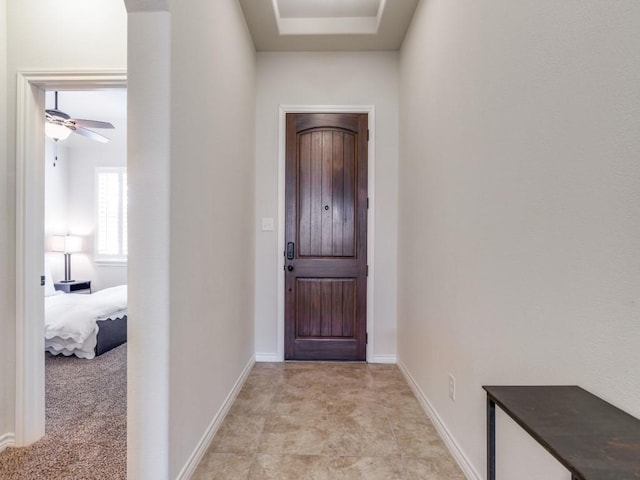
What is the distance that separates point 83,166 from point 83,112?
1141 mm

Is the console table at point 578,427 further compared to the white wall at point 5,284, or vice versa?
the white wall at point 5,284

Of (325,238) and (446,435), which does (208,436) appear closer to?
(446,435)

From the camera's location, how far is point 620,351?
2.69ft

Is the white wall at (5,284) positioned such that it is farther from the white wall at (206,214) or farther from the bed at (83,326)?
the bed at (83,326)

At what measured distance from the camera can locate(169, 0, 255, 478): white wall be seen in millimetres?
1424

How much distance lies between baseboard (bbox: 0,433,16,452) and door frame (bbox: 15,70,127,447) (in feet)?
0.09

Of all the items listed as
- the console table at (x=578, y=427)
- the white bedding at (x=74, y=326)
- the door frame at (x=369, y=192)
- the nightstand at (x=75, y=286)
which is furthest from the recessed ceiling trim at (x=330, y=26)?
the nightstand at (x=75, y=286)

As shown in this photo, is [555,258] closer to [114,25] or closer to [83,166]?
[114,25]

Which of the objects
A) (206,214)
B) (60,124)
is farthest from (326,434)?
(60,124)

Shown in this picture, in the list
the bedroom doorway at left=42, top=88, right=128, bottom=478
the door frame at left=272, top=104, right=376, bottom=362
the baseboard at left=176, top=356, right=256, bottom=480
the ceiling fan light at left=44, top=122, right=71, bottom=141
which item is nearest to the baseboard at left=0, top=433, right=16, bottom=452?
the bedroom doorway at left=42, top=88, right=128, bottom=478

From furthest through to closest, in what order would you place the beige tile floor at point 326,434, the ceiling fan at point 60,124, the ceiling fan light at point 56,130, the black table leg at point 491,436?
the ceiling fan light at point 56,130 < the ceiling fan at point 60,124 < the beige tile floor at point 326,434 < the black table leg at point 491,436

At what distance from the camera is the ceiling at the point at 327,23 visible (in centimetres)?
256

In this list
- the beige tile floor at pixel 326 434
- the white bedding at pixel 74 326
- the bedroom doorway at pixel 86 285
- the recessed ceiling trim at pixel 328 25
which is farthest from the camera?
the white bedding at pixel 74 326

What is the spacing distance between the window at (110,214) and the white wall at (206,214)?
12.5 ft
